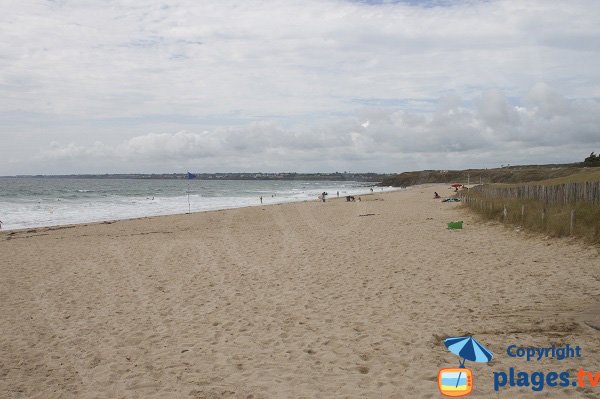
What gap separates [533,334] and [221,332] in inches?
175

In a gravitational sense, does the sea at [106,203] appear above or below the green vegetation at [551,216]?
below

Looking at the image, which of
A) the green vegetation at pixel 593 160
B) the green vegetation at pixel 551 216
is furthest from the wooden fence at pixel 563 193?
the green vegetation at pixel 593 160

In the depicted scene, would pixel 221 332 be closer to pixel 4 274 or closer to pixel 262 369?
pixel 262 369

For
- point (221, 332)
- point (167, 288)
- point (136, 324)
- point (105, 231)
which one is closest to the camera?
point (221, 332)

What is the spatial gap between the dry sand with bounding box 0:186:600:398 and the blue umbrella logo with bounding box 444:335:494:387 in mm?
88

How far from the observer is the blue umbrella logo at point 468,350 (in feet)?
17.7

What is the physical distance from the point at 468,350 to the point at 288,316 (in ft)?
10.0

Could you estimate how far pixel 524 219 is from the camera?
15.5m

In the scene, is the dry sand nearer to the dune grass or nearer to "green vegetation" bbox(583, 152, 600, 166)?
the dune grass

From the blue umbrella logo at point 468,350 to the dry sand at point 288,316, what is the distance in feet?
0.29

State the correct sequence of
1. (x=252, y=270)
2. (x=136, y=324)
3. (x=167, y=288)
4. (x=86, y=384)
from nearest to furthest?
1. (x=86, y=384)
2. (x=136, y=324)
3. (x=167, y=288)
4. (x=252, y=270)

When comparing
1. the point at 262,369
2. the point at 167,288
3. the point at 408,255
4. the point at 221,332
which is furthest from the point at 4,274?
the point at 408,255

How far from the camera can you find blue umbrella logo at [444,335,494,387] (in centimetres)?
541

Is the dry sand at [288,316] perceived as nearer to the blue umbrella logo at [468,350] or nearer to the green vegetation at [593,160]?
the blue umbrella logo at [468,350]
